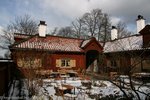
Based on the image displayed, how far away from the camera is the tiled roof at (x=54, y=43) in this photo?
1021 inches

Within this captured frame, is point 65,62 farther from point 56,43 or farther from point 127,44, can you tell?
point 127,44

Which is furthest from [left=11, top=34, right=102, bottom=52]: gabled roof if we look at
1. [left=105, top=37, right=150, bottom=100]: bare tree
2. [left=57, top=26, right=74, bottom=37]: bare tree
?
[left=57, top=26, right=74, bottom=37]: bare tree

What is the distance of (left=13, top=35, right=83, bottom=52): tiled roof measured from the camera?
25931mm

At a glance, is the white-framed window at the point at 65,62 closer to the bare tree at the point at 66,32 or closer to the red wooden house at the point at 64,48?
the red wooden house at the point at 64,48

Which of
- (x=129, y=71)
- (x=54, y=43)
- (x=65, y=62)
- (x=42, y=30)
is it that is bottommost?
(x=129, y=71)

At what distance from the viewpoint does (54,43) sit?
28.2m

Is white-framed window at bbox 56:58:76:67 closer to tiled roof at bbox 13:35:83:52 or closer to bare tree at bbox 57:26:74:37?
tiled roof at bbox 13:35:83:52

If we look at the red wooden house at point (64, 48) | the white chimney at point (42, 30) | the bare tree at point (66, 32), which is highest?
the bare tree at point (66, 32)

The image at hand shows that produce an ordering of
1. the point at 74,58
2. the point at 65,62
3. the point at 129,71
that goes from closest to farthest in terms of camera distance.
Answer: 1. the point at 129,71
2. the point at 65,62
3. the point at 74,58

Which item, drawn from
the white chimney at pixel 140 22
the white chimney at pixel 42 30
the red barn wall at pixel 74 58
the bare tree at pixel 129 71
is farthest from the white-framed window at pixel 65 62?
the white chimney at pixel 140 22

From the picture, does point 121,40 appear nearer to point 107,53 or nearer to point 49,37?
point 107,53

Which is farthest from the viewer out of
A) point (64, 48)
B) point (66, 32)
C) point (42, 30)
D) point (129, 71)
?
point (66, 32)

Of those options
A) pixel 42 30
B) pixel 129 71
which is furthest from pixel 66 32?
pixel 129 71

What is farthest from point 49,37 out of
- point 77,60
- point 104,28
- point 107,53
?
point 104,28
